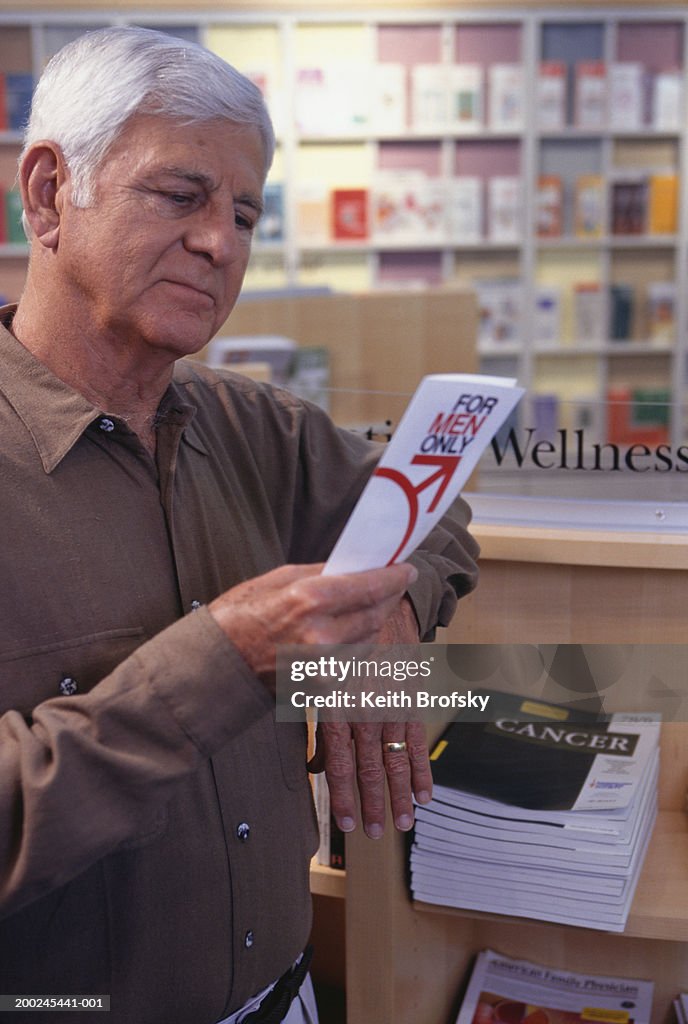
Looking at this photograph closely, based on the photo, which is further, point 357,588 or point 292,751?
point 292,751

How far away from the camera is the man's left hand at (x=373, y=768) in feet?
3.98

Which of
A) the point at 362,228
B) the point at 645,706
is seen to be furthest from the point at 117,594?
the point at 362,228

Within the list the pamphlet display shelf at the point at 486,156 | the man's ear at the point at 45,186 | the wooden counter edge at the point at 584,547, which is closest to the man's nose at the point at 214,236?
the man's ear at the point at 45,186

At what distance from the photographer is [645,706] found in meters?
1.57

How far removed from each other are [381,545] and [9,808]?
366 mm

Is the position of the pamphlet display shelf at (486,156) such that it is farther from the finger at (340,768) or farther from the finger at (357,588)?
the finger at (357,588)

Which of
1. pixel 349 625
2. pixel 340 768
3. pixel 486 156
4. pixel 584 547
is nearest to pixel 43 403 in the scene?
pixel 349 625

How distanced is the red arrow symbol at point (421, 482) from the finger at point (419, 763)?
372mm

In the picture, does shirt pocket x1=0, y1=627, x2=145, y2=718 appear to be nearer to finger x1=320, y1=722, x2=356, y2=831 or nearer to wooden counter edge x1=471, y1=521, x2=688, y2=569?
finger x1=320, y1=722, x2=356, y2=831

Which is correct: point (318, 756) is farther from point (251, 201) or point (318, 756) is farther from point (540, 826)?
point (251, 201)

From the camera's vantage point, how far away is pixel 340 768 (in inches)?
47.9

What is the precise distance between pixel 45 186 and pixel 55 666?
0.48 m

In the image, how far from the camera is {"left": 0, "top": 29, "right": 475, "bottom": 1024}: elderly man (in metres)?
0.89

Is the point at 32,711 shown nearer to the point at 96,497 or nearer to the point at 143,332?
the point at 96,497
